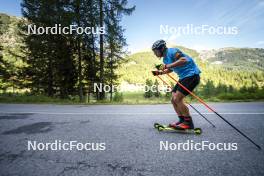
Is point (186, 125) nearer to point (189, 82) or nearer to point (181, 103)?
point (181, 103)

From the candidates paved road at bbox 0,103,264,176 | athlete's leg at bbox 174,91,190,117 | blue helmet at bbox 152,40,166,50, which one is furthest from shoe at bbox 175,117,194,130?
blue helmet at bbox 152,40,166,50

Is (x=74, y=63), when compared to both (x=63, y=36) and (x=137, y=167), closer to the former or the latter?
(x=63, y=36)

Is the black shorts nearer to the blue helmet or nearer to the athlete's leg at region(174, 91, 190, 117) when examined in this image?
the athlete's leg at region(174, 91, 190, 117)

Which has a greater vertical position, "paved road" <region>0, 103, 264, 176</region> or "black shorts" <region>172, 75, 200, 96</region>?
"black shorts" <region>172, 75, 200, 96</region>

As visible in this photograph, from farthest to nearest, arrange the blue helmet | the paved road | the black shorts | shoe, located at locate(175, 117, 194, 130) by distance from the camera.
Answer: the blue helmet < the black shorts < shoe, located at locate(175, 117, 194, 130) < the paved road

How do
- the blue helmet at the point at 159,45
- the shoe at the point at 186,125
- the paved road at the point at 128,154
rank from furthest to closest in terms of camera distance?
the blue helmet at the point at 159,45 → the shoe at the point at 186,125 → the paved road at the point at 128,154

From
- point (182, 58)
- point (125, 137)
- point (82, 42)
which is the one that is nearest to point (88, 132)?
point (125, 137)

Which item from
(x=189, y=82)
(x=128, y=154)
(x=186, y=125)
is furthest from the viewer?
(x=189, y=82)

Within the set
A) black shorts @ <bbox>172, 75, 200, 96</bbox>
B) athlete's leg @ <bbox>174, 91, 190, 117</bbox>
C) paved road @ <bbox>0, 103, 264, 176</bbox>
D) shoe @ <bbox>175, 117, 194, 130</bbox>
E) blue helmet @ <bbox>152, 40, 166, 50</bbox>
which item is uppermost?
blue helmet @ <bbox>152, 40, 166, 50</bbox>

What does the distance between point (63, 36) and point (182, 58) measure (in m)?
17.9

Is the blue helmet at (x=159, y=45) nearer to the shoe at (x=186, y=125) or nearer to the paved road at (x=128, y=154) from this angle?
the shoe at (x=186, y=125)

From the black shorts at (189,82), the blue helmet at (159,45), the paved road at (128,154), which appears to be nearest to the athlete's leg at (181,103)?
the black shorts at (189,82)

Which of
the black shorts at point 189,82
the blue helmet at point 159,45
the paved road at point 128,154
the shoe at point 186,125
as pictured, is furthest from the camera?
the blue helmet at point 159,45

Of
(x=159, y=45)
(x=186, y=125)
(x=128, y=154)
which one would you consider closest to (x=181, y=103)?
(x=186, y=125)
